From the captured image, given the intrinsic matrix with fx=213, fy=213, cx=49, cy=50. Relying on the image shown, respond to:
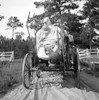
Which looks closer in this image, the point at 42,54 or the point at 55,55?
the point at 55,55

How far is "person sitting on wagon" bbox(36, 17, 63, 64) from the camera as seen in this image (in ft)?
21.7

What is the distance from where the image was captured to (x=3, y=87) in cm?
762

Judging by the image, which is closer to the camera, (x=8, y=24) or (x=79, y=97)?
(x=79, y=97)

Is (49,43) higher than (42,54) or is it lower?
higher

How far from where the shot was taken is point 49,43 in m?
6.92

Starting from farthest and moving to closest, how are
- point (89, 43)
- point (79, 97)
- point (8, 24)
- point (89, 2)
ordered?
point (8, 24), point (89, 43), point (89, 2), point (79, 97)

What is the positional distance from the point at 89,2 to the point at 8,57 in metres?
17.0

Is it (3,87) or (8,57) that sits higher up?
(8,57)

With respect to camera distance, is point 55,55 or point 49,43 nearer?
point 55,55

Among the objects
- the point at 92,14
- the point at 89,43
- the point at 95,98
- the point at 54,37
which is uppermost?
the point at 92,14

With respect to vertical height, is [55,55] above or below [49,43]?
below

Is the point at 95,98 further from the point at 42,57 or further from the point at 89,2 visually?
the point at 89,2

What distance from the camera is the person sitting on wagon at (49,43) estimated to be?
661 centimetres

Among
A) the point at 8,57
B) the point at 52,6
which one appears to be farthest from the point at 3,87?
the point at 52,6
